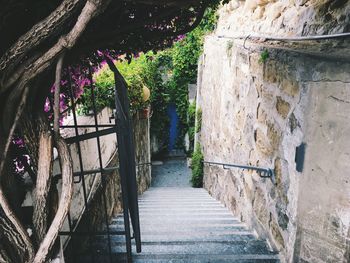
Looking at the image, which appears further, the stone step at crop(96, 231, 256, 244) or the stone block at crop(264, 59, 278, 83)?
the stone step at crop(96, 231, 256, 244)

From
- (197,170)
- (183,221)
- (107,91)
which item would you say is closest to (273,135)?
(183,221)

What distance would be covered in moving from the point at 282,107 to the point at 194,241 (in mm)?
1252

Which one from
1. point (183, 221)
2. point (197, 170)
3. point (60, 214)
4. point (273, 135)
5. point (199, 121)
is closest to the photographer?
point (60, 214)

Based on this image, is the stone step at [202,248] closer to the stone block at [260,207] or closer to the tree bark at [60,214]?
the stone block at [260,207]

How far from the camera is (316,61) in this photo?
157cm

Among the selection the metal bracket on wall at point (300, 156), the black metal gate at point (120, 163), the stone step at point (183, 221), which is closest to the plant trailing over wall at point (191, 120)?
the stone step at point (183, 221)

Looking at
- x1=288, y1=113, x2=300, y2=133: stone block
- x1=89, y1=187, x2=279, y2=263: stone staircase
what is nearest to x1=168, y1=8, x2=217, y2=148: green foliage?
x1=89, y1=187, x2=279, y2=263: stone staircase

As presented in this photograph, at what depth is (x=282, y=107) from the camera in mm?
2096

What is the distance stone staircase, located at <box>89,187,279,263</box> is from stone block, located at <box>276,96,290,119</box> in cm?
99

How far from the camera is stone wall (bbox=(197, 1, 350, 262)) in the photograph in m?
1.42

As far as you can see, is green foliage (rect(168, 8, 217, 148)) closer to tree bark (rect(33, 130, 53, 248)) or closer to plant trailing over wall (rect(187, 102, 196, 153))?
plant trailing over wall (rect(187, 102, 196, 153))

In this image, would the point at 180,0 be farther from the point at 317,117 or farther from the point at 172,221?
the point at 172,221

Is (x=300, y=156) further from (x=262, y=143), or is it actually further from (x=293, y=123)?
(x=262, y=143)

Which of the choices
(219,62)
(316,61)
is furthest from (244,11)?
(316,61)
